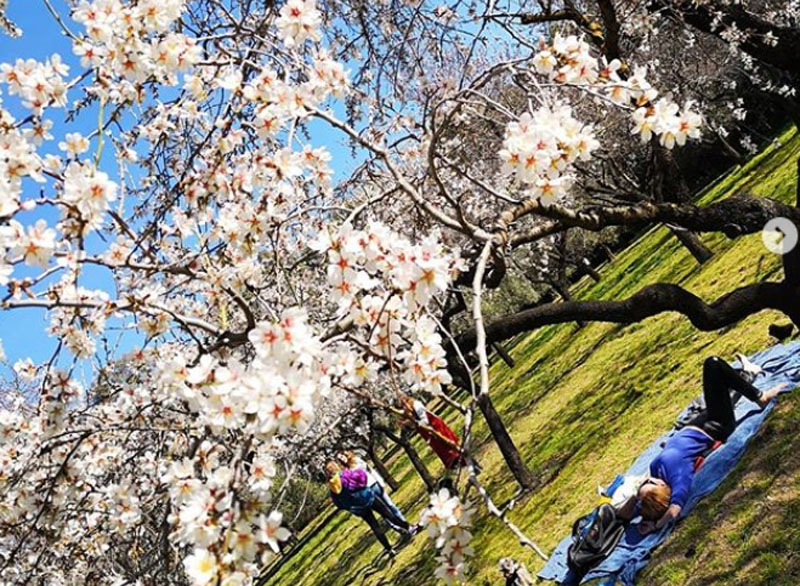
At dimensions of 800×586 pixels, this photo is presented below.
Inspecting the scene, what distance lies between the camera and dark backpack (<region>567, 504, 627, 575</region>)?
5.19 metres

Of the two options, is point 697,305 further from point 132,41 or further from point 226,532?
point 226,532

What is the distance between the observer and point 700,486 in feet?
16.2

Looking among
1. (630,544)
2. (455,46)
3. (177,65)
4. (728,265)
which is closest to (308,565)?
(728,265)

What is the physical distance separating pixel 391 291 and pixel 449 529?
0.70 m

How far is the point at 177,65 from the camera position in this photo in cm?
270

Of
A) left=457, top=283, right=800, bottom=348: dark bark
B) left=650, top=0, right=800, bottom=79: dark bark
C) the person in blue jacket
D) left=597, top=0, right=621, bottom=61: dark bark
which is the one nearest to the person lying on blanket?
the person in blue jacket

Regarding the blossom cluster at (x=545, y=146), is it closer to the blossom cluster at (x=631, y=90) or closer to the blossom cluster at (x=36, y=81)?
the blossom cluster at (x=631, y=90)

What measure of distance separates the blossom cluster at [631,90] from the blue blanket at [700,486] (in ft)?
10.4

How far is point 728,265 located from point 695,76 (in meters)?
6.91

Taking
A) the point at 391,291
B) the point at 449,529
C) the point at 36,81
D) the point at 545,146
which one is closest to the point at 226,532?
the point at 449,529

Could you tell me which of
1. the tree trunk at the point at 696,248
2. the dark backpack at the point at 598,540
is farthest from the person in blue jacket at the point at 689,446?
the tree trunk at the point at 696,248

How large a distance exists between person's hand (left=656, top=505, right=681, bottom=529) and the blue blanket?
4 centimetres

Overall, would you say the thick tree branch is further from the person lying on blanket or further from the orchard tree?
the person lying on blanket

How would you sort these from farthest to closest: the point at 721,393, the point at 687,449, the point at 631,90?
the point at 721,393
the point at 687,449
the point at 631,90
